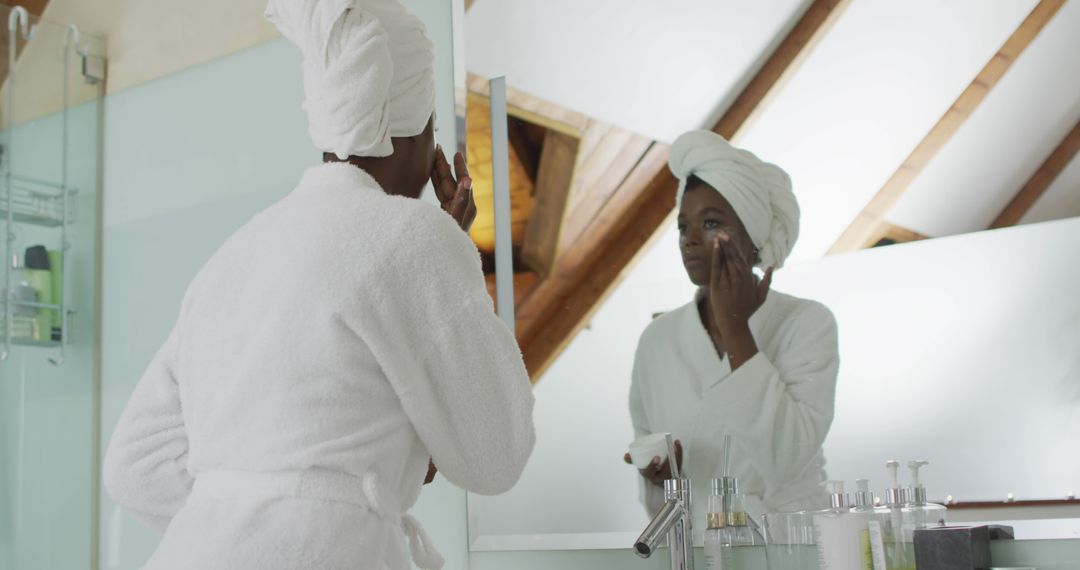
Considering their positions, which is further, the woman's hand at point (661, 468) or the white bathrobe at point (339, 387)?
the woman's hand at point (661, 468)

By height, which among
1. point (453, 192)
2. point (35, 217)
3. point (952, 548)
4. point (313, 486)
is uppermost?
point (35, 217)

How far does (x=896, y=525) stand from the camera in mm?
1287

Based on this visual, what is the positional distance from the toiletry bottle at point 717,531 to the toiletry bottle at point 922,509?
24cm

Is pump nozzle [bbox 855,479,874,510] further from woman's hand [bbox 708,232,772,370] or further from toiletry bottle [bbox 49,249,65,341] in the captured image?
toiletry bottle [bbox 49,249,65,341]

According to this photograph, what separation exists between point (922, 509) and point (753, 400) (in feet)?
0.86

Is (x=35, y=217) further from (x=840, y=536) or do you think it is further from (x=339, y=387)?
(x=840, y=536)

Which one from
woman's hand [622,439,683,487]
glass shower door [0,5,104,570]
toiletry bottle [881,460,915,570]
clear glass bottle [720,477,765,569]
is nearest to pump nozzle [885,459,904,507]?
toiletry bottle [881,460,915,570]

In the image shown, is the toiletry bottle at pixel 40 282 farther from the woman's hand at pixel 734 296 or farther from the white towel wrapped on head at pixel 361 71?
the woman's hand at pixel 734 296

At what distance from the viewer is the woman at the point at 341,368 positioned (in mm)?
930

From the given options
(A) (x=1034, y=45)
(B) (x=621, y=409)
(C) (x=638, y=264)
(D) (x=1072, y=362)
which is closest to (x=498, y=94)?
(C) (x=638, y=264)

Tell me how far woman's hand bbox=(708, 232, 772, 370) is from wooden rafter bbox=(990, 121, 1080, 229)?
0.31m

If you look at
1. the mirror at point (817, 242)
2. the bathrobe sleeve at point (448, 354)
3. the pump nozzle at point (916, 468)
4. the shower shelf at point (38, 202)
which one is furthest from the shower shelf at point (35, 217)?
the pump nozzle at point (916, 468)

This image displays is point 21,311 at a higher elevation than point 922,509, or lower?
higher

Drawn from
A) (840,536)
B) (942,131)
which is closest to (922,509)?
(840,536)
